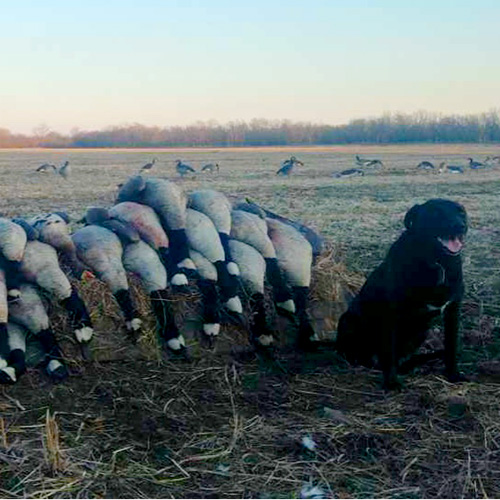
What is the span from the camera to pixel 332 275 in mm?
6488

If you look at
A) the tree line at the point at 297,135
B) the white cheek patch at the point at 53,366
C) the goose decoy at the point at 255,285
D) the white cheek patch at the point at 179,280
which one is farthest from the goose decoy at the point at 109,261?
the tree line at the point at 297,135

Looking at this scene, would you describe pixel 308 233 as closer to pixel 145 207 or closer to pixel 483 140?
pixel 145 207

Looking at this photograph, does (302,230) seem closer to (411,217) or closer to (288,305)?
(288,305)

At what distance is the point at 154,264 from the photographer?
5516 millimetres

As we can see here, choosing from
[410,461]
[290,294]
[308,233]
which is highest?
[308,233]

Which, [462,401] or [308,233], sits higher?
[308,233]

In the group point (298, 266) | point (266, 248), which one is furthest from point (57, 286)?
point (298, 266)

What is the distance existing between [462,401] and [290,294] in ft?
6.04

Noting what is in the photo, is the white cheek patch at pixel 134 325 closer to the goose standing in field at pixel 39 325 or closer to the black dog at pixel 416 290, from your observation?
the goose standing in field at pixel 39 325

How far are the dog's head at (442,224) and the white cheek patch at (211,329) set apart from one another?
1726 millimetres

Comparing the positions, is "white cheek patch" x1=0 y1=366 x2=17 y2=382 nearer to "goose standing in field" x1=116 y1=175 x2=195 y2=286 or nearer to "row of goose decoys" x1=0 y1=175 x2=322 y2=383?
"row of goose decoys" x1=0 y1=175 x2=322 y2=383

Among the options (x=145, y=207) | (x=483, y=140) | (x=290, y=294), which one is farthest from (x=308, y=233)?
(x=483, y=140)

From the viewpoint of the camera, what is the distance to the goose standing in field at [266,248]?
5.89 m

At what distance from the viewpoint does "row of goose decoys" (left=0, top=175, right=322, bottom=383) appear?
5.00m
